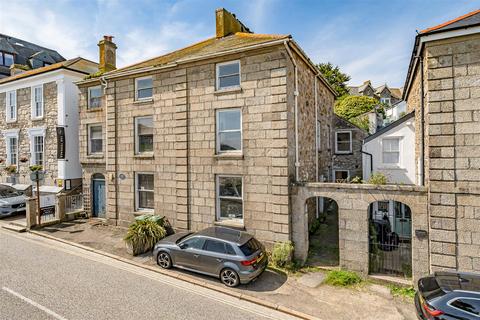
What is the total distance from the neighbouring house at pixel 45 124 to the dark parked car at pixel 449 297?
2082cm

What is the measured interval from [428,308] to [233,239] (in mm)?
5730

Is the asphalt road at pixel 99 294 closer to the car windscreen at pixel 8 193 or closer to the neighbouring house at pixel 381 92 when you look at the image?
the car windscreen at pixel 8 193

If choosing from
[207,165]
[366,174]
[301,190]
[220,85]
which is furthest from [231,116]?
[366,174]

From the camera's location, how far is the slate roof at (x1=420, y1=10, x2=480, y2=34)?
8.25 metres

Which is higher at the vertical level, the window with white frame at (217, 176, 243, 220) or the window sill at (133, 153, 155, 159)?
the window sill at (133, 153, 155, 159)

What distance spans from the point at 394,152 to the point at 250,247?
10763 mm

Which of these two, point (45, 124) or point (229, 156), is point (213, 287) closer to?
point (229, 156)

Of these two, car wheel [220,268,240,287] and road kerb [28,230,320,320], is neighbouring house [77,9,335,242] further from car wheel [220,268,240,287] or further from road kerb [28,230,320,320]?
road kerb [28,230,320,320]

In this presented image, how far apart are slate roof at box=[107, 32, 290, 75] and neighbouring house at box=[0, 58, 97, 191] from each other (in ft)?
20.8

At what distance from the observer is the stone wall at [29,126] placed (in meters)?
19.5

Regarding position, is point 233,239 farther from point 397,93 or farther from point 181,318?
point 397,93

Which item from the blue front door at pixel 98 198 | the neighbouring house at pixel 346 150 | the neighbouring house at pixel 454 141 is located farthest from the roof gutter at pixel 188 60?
the neighbouring house at pixel 346 150

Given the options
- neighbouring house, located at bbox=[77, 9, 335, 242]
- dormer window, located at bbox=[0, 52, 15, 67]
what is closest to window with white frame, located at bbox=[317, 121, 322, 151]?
neighbouring house, located at bbox=[77, 9, 335, 242]

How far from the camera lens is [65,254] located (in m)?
11.9
